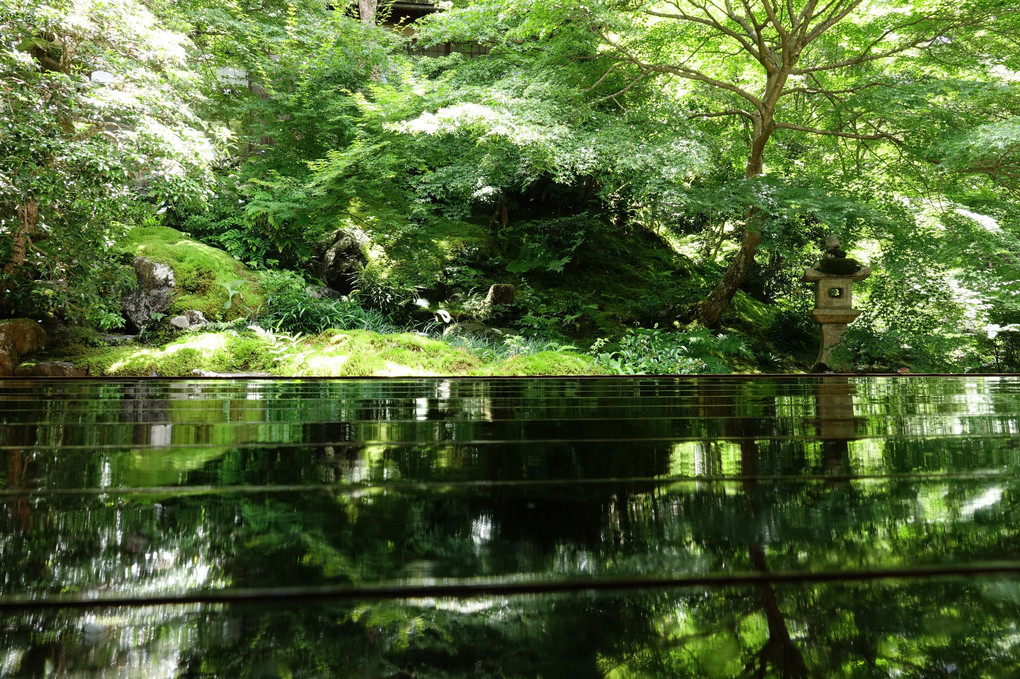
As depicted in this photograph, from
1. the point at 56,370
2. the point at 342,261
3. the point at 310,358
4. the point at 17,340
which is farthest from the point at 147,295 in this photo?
the point at 310,358

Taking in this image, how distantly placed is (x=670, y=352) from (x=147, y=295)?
707cm

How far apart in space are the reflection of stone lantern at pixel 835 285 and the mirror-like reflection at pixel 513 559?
7200 mm

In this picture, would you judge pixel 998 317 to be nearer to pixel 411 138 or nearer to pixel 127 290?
pixel 411 138

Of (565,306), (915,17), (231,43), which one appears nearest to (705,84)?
(915,17)

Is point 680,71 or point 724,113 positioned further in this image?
point 724,113

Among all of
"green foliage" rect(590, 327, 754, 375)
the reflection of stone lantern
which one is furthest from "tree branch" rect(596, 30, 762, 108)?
"green foliage" rect(590, 327, 754, 375)

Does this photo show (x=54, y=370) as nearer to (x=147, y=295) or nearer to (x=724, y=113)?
(x=147, y=295)

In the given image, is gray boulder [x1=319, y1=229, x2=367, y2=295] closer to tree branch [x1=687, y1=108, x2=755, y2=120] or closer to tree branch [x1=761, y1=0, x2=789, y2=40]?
tree branch [x1=687, y1=108, x2=755, y2=120]

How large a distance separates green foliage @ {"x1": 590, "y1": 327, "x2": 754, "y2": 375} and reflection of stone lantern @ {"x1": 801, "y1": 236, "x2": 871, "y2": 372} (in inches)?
45.7

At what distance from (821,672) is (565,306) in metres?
8.70

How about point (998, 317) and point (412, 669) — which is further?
point (998, 317)

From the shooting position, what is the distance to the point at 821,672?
0.44 meters

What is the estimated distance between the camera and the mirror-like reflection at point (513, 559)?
1.53 ft

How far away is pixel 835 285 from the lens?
25.5 ft
